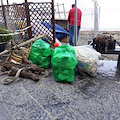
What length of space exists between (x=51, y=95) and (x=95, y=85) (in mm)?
930

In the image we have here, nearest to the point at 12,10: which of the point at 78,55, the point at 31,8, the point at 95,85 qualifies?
the point at 31,8

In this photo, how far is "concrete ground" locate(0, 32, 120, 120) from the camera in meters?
1.79

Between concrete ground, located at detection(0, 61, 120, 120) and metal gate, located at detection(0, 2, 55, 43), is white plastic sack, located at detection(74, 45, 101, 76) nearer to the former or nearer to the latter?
concrete ground, located at detection(0, 61, 120, 120)

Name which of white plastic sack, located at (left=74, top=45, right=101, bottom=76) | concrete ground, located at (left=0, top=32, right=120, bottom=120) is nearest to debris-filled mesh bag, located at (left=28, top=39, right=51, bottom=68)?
concrete ground, located at (left=0, top=32, right=120, bottom=120)

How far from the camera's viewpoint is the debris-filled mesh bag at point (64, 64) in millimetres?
2393

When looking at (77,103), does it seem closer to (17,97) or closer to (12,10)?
(17,97)

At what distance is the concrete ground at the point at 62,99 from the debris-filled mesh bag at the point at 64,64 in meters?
0.15

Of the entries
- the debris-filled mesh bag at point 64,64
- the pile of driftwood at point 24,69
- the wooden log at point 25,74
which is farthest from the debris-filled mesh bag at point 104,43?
the wooden log at point 25,74

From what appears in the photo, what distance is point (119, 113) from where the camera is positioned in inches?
71.4

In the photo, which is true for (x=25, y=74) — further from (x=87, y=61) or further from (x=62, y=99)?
(x=87, y=61)

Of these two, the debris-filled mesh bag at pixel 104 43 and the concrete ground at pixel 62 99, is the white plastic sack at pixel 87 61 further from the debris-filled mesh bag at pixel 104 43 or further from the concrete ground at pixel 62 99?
the debris-filled mesh bag at pixel 104 43

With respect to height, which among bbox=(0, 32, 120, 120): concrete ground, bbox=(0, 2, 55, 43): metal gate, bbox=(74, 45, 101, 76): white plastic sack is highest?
bbox=(0, 2, 55, 43): metal gate

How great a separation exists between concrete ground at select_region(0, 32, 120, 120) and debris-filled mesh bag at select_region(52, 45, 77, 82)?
0.15 metres

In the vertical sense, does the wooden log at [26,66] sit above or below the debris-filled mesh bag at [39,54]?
below
